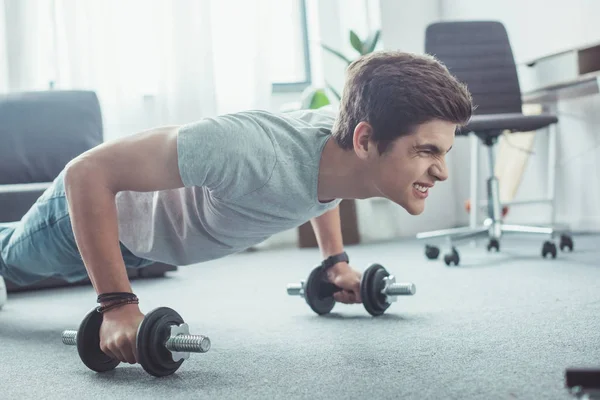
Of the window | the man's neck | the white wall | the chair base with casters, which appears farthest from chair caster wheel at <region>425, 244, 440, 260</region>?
the window

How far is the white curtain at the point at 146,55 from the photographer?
3.52 m

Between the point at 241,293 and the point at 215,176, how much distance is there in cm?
106

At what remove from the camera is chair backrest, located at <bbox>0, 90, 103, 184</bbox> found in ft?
9.63

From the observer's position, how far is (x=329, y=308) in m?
1.68

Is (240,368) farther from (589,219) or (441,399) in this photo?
(589,219)

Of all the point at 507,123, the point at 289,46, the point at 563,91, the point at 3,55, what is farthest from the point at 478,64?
the point at 3,55

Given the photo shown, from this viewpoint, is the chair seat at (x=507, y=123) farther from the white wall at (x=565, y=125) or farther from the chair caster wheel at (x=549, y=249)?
the white wall at (x=565, y=125)

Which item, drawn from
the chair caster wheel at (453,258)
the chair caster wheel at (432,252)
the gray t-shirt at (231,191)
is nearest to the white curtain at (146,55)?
the chair caster wheel at (432,252)

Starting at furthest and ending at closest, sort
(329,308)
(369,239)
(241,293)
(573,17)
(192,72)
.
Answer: (369,239) → (192,72) → (573,17) → (241,293) → (329,308)

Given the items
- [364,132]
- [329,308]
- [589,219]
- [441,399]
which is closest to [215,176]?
[364,132]

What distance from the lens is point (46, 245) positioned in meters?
1.56

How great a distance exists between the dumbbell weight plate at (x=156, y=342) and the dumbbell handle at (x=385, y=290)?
0.57 meters

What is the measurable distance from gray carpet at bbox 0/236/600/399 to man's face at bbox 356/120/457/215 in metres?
0.27

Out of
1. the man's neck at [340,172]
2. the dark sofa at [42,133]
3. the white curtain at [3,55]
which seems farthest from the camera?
the white curtain at [3,55]
